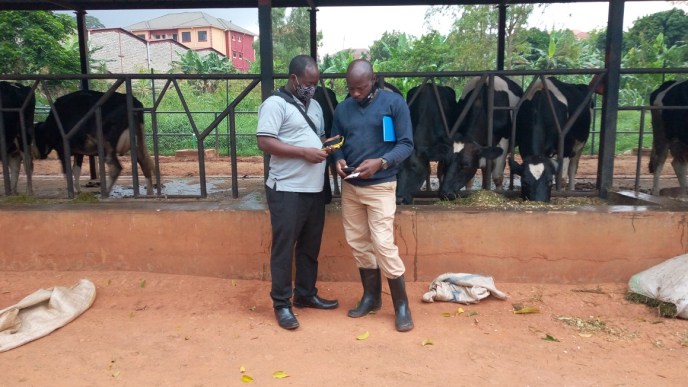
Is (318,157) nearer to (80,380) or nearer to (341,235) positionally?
(341,235)

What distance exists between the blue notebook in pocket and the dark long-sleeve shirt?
0.04 metres

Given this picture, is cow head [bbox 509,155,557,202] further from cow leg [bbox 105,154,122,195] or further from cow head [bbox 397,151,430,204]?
cow leg [bbox 105,154,122,195]

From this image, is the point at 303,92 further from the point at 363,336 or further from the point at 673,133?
the point at 673,133

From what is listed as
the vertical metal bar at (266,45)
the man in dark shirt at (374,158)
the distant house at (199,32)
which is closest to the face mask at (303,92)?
the man in dark shirt at (374,158)

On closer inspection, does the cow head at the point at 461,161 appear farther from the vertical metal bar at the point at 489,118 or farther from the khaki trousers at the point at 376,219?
the khaki trousers at the point at 376,219

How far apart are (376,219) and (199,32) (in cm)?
5610

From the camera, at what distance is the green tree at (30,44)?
14.2m

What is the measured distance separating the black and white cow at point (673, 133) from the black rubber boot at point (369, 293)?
173 inches

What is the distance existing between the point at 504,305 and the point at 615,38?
2677mm

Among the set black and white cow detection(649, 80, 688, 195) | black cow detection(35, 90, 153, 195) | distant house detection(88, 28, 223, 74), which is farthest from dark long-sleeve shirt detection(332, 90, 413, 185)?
distant house detection(88, 28, 223, 74)

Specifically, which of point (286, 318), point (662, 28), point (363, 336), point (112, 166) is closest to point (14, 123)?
point (112, 166)

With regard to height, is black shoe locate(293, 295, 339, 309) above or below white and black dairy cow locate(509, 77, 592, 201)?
below

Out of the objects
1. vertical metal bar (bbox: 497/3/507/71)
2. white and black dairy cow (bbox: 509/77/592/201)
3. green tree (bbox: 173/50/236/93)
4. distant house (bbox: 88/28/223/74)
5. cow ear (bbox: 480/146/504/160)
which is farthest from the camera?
distant house (bbox: 88/28/223/74)

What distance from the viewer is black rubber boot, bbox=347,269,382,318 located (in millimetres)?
3904
